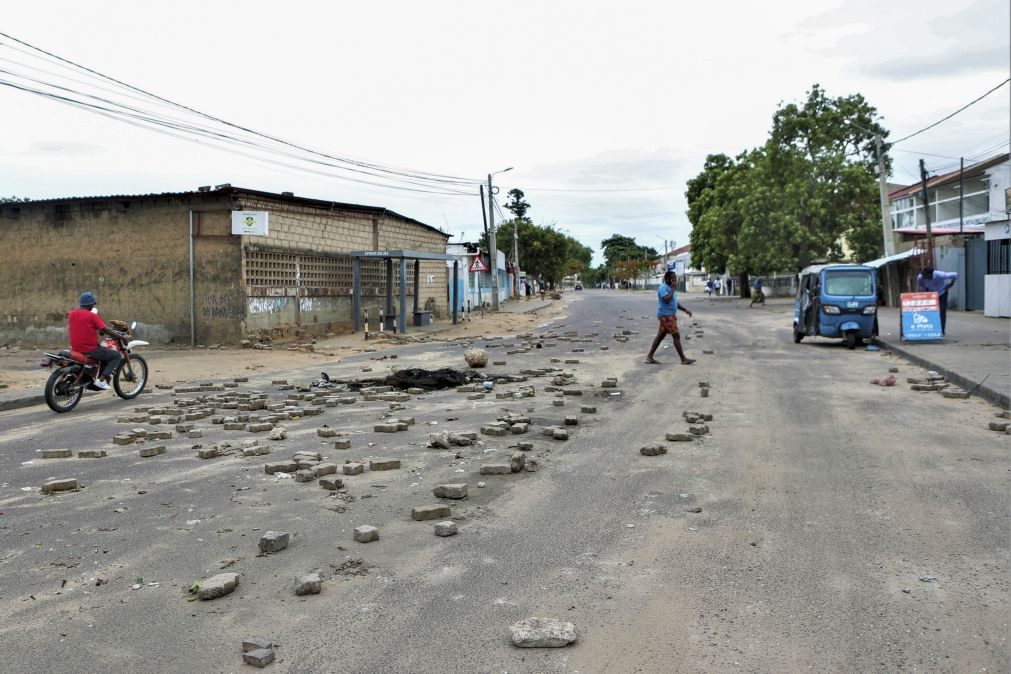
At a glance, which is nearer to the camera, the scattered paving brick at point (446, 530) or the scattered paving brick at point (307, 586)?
the scattered paving brick at point (307, 586)

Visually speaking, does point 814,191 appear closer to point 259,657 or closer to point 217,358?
point 217,358

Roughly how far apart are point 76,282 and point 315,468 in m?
17.9

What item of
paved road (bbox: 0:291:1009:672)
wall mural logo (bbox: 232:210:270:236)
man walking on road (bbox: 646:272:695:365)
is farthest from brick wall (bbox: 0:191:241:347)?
paved road (bbox: 0:291:1009:672)

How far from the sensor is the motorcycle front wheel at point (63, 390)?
9.88 meters

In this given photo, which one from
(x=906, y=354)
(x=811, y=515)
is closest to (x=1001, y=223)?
(x=906, y=354)

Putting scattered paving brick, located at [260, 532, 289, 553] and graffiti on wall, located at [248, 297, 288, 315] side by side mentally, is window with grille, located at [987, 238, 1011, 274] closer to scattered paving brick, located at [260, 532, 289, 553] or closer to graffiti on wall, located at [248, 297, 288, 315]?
graffiti on wall, located at [248, 297, 288, 315]

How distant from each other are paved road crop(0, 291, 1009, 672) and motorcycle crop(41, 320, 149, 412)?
7.28 ft

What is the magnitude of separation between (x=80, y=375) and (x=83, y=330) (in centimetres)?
61

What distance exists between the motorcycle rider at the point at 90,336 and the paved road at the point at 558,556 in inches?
103

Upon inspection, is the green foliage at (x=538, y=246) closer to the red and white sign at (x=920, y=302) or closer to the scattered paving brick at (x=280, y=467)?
the red and white sign at (x=920, y=302)

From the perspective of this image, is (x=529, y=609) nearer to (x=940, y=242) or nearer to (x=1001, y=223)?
(x=1001, y=223)

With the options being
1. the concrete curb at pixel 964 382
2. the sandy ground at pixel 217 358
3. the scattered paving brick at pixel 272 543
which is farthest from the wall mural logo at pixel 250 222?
the scattered paving brick at pixel 272 543

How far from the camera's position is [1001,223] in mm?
23672

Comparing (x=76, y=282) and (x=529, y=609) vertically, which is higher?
(x=76, y=282)
